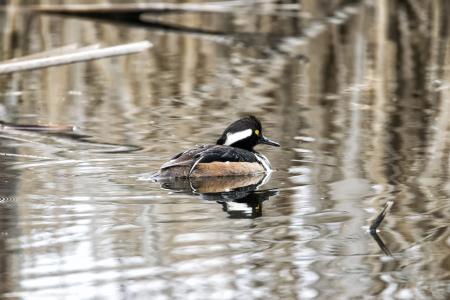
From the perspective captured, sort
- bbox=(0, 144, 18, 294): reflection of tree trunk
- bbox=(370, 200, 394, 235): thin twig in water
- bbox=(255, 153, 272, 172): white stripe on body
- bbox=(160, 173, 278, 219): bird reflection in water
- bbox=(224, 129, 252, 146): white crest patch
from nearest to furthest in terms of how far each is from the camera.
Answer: bbox=(0, 144, 18, 294): reflection of tree trunk < bbox=(370, 200, 394, 235): thin twig in water < bbox=(160, 173, 278, 219): bird reflection in water < bbox=(255, 153, 272, 172): white stripe on body < bbox=(224, 129, 252, 146): white crest patch

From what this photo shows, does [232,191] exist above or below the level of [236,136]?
below

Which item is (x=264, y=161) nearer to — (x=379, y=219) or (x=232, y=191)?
(x=232, y=191)

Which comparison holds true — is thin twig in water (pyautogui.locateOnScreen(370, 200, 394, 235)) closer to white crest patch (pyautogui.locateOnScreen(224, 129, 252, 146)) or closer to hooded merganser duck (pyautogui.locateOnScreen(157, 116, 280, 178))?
hooded merganser duck (pyautogui.locateOnScreen(157, 116, 280, 178))

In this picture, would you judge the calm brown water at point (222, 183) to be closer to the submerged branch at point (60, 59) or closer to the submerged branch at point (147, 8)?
the submerged branch at point (147, 8)

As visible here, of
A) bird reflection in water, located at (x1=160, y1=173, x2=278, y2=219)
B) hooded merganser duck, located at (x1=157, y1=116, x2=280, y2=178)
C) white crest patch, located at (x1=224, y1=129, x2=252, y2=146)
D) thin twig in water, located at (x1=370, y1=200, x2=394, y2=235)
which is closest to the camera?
thin twig in water, located at (x1=370, y1=200, x2=394, y2=235)

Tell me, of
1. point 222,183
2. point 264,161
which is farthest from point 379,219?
point 264,161

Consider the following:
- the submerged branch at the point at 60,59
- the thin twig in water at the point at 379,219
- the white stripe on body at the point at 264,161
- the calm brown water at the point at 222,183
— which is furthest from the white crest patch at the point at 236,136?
the thin twig in water at the point at 379,219

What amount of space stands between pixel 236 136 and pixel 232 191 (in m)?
0.87

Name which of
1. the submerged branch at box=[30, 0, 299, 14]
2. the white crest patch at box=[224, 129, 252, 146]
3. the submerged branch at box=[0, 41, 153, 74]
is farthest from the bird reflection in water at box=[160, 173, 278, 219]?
the submerged branch at box=[30, 0, 299, 14]

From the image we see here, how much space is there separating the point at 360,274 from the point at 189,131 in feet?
13.8

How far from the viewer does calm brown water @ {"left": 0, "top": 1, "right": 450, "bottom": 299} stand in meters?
5.18

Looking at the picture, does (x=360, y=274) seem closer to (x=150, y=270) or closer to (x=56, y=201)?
(x=150, y=270)

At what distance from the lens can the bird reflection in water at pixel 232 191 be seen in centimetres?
668

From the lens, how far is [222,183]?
7539mm
